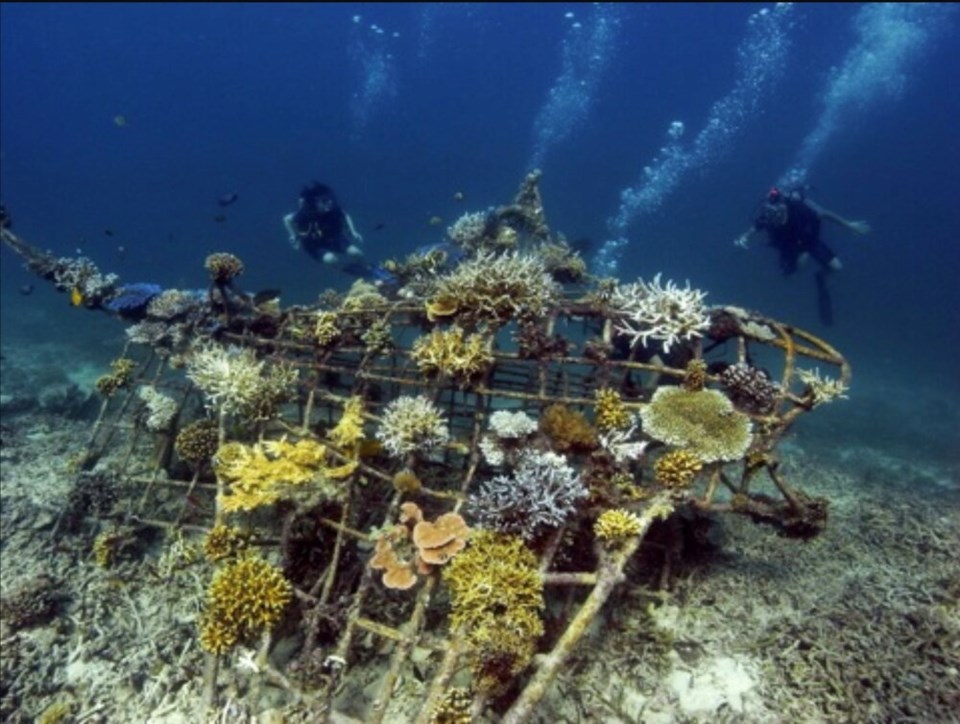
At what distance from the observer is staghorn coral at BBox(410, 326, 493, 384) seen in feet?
22.8

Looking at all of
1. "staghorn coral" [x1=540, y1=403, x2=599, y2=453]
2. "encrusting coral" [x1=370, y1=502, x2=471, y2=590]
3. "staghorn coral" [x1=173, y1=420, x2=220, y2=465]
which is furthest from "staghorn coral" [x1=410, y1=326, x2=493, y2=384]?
"staghorn coral" [x1=173, y1=420, x2=220, y2=465]

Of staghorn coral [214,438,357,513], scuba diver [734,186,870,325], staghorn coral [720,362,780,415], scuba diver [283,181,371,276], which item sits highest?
scuba diver [734,186,870,325]

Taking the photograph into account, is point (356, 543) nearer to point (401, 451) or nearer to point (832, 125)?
point (401, 451)

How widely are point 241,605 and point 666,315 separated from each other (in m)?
5.79

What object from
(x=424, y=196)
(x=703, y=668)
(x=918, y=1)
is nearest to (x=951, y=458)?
(x=703, y=668)

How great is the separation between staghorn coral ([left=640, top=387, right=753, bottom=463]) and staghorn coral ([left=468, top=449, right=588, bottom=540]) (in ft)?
3.86

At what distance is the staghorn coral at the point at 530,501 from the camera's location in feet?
18.9

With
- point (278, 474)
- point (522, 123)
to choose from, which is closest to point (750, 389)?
point (278, 474)

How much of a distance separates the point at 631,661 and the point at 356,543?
3223mm

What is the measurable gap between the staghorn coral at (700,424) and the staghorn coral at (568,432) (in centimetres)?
64

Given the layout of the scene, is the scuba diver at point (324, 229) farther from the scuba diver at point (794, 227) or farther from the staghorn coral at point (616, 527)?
the staghorn coral at point (616, 527)

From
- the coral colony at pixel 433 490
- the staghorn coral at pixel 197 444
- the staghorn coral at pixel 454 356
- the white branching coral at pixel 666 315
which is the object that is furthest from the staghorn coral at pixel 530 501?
the staghorn coral at pixel 197 444

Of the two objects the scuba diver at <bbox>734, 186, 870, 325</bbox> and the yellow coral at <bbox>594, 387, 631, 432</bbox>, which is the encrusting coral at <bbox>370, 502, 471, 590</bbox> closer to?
the yellow coral at <bbox>594, 387, 631, 432</bbox>

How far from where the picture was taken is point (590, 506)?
6207mm
